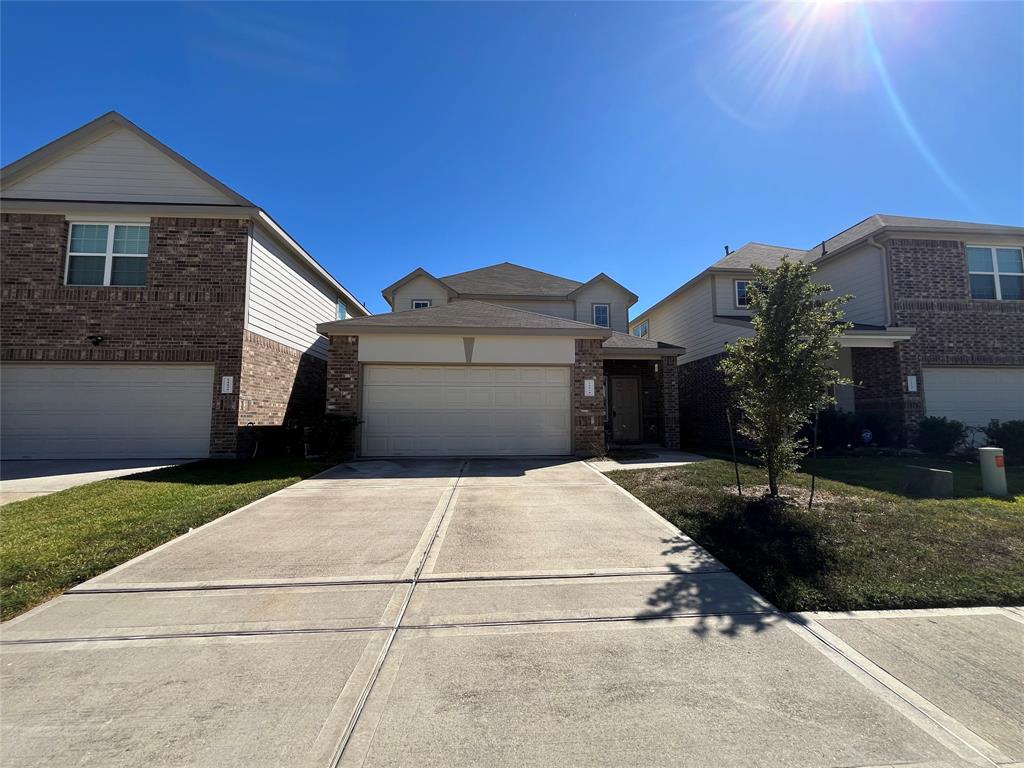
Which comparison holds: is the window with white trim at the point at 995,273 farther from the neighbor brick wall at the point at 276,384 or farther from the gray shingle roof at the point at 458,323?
the neighbor brick wall at the point at 276,384

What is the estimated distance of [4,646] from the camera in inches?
113

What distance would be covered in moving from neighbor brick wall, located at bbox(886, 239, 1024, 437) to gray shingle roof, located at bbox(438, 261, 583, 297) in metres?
11.0

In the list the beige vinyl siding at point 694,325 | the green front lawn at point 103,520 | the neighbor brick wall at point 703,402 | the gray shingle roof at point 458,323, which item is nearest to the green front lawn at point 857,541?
the gray shingle roof at point 458,323

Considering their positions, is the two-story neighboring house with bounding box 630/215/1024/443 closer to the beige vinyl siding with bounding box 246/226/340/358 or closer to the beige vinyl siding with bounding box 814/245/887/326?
the beige vinyl siding with bounding box 814/245/887/326

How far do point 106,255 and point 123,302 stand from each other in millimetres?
1300

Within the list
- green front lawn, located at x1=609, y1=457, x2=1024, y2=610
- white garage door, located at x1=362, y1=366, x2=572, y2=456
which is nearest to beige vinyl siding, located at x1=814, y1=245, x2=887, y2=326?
green front lawn, located at x1=609, y1=457, x2=1024, y2=610

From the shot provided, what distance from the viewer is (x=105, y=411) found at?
10.6m

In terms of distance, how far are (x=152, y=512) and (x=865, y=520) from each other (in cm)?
890

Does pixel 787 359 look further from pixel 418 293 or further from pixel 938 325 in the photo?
pixel 418 293

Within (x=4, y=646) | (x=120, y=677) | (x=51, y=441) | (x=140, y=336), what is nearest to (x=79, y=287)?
(x=140, y=336)

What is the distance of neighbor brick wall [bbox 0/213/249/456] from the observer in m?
10.6

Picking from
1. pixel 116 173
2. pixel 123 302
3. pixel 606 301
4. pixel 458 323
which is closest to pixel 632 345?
pixel 606 301

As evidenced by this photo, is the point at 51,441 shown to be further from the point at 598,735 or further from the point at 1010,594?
the point at 1010,594

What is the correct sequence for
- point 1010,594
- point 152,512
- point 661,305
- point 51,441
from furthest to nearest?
point 661,305 → point 51,441 → point 152,512 → point 1010,594
